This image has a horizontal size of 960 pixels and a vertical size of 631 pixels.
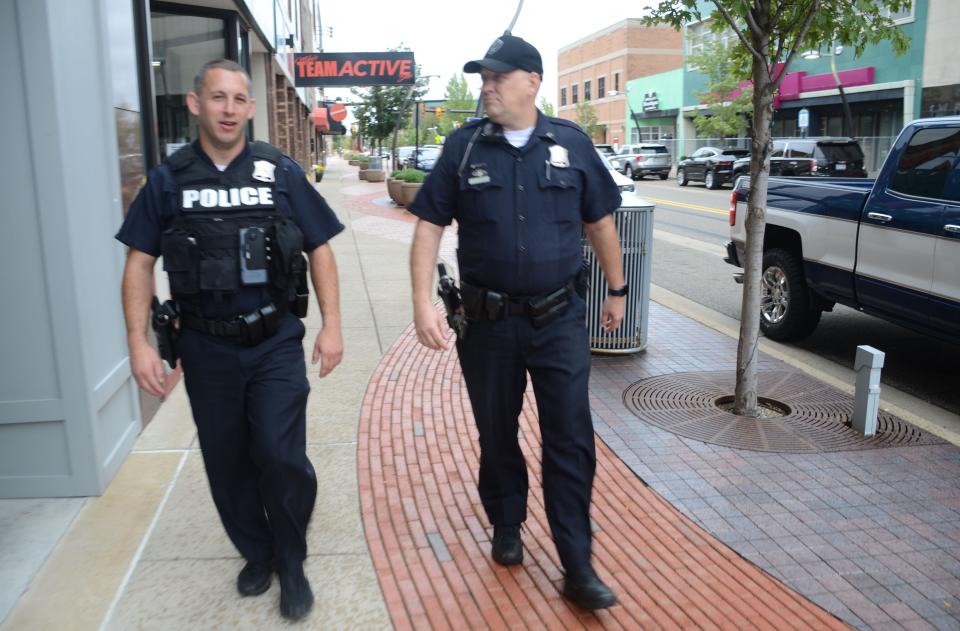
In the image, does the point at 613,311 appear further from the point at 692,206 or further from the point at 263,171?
the point at 692,206

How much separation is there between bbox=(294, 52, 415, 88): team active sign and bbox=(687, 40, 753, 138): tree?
613 inches

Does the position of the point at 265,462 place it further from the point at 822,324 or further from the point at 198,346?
the point at 822,324

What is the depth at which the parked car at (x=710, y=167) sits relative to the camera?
32031mm

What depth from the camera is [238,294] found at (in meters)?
3.08

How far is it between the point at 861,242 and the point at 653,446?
2.89 meters

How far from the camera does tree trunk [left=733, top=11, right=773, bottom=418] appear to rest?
5477 mm

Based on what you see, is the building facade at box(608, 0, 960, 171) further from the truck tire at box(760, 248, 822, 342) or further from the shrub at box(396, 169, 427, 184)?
the truck tire at box(760, 248, 822, 342)

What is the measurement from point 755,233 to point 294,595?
3785mm

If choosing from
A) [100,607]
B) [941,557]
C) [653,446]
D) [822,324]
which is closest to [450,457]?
[653,446]

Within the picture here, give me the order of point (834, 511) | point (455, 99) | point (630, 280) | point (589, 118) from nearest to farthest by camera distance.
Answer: point (834, 511), point (630, 280), point (589, 118), point (455, 99)

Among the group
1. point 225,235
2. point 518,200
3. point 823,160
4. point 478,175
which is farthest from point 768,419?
point 823,160

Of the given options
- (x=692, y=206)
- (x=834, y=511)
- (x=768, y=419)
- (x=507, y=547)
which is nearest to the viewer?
(x=507, y=547)

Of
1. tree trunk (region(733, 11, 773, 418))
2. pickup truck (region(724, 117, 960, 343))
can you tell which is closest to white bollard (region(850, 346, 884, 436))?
tree trunk (region(733, 11, 773, 418))

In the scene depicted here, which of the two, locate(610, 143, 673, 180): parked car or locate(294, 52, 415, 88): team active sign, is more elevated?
locate(294, 52, 415, 88): team active sign
